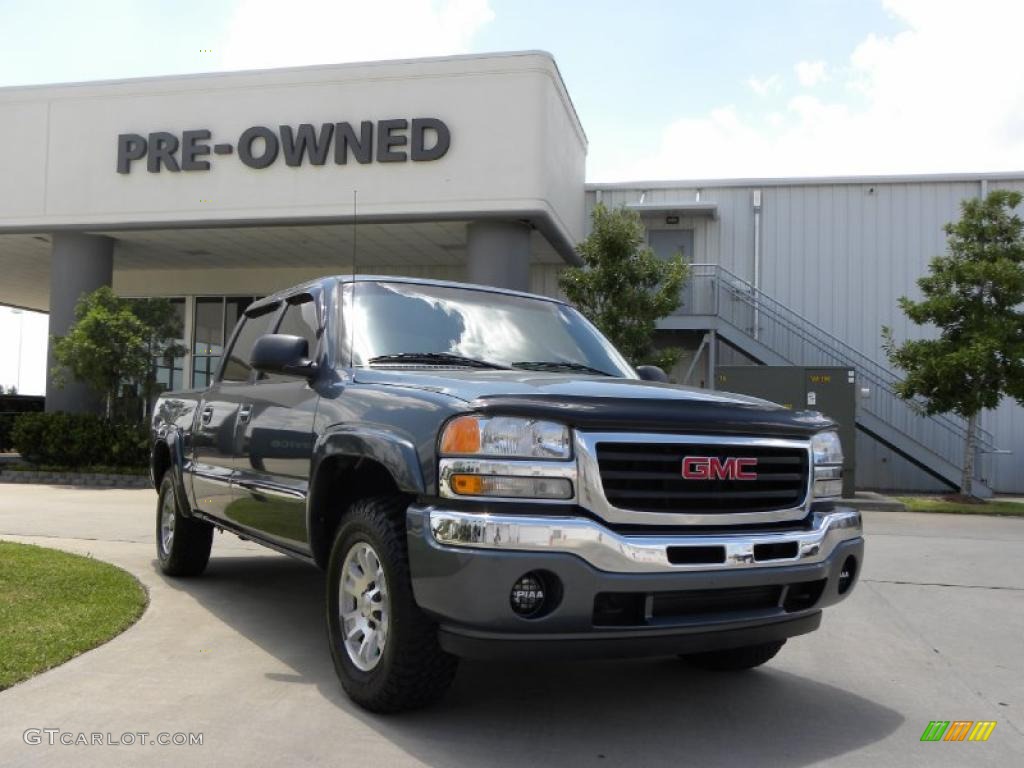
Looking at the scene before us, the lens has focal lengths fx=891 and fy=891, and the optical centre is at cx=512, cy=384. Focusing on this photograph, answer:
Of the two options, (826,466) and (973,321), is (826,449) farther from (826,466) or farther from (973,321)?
(973,321)

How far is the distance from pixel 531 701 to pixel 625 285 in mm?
12230

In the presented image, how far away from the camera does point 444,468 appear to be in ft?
10.7

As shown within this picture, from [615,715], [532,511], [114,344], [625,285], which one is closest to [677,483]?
[532,511]

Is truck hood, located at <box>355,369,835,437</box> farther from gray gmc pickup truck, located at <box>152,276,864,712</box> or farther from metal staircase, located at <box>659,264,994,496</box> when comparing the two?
metal staircase, located at <box>659,264,994,496</box>

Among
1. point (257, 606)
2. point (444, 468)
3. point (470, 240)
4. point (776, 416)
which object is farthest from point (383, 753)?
point (470, 240)

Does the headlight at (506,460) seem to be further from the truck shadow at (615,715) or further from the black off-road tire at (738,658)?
the black off-road tire at (738,658)

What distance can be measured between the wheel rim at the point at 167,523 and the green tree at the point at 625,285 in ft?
31.6

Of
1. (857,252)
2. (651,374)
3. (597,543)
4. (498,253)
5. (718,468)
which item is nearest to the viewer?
(597,543)

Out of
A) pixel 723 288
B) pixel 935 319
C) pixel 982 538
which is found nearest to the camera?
pixel 982 538

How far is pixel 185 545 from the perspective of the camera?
6512mm

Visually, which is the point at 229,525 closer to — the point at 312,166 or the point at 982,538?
the point at 982,538

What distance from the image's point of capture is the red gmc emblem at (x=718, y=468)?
11.2ft

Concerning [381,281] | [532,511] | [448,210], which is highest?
[448,210]

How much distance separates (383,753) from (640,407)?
5.26 feet
